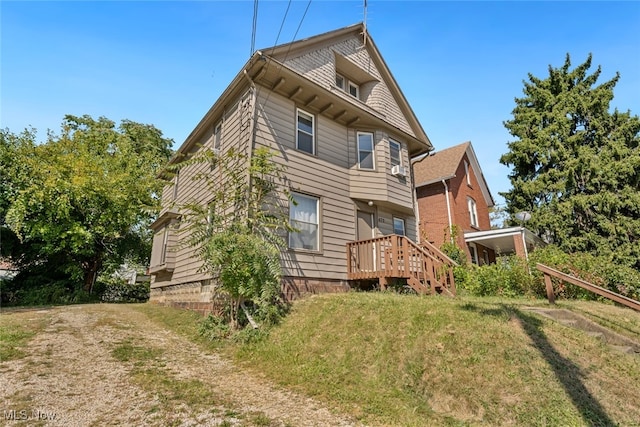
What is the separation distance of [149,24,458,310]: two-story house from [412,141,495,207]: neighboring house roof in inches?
205

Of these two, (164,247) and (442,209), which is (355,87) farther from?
(164,247)

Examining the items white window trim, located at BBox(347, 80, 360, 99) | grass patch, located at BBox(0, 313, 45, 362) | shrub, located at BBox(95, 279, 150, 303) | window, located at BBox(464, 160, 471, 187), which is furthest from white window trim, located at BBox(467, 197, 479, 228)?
shrub, located at BBox(95, 279, 150, 303)

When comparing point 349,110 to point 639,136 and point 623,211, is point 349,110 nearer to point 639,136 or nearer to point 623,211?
point 623,211

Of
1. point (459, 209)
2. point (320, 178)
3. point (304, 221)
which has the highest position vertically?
point (459, 209)

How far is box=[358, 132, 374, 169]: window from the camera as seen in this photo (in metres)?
11.2

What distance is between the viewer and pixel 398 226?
12.0 m

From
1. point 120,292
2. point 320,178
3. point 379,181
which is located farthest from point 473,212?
point 120,292

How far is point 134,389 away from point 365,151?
30.7 feet

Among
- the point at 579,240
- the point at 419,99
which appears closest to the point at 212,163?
the point at 419,99

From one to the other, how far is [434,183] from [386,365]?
49.1 ft

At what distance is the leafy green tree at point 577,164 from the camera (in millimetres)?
17312

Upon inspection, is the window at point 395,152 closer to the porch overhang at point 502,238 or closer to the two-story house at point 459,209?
the two-story house at point 459,209

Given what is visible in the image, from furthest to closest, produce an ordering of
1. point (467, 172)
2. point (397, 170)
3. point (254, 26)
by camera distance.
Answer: point (467, 172) < point (397, 170) < point (254, 26)

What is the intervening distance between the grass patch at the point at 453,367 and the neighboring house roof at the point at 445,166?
12.7 meters
